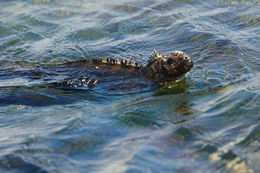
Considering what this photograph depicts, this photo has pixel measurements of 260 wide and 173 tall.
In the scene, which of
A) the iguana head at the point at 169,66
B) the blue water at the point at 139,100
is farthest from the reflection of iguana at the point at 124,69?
the blue water at the point at 139,100

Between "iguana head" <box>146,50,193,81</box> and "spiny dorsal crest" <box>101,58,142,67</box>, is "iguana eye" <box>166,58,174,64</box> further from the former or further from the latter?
"spiny dorsal crest" <box>101,58,142,67</box>

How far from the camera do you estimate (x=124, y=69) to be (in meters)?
7.11

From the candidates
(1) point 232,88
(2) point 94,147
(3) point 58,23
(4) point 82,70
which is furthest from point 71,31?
(2) point 94,147

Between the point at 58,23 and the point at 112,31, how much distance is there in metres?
2.17

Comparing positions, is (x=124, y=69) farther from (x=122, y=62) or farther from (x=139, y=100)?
(x=139, y=100)

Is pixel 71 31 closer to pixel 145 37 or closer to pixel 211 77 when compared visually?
pixel 145 37

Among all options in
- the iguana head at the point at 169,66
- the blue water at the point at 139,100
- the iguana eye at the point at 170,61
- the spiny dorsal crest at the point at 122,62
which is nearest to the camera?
the blue water at the point at 139,100

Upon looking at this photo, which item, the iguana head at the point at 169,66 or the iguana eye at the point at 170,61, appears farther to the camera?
the iguana eye at the point at 170,61

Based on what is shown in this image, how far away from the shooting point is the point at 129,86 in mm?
6645

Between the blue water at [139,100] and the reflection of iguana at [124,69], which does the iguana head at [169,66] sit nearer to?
the reflection of iguana at [124,69]

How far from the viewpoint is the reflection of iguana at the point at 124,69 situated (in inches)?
257

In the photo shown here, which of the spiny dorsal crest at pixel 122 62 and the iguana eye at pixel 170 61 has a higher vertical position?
the spiny dorsal crest at pixel 122 62

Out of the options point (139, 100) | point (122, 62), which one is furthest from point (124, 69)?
point (139, 100)

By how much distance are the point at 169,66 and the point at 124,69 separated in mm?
972
